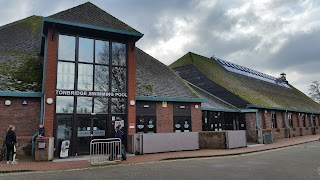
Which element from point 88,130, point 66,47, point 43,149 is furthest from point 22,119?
point 66,47

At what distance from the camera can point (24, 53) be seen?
17.7 meters

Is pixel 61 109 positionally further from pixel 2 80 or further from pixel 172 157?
pixel 172 157

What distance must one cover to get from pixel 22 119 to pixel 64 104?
6.99 feet

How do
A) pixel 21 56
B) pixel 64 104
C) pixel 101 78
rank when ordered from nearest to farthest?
1. pixel 64 104
2. pixel 101 78
3. pixel 21 56

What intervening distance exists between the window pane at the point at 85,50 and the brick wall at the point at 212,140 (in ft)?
26.7

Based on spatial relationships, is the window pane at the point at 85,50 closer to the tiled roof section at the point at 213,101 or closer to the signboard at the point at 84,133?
the signboard at the point at 84,133

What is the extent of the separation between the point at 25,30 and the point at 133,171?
1644 centimetres

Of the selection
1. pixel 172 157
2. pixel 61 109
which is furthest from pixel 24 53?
pixel 172 157

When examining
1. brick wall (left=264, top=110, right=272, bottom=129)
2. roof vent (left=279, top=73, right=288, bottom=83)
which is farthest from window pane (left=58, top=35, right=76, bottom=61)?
roof vent (left=279, top=73, right=288, bottom=83)

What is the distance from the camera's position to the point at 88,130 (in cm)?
1385

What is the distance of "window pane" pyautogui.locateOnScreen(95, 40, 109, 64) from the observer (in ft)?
48.8

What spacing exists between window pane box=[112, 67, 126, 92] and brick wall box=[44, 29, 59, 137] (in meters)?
3.12

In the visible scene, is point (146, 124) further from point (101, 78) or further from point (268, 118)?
point (268, 118)

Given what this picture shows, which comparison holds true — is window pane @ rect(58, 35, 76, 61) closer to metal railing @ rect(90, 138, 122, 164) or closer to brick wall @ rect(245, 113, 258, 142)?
metal railing @ rect(90, 138, 122, 164)
